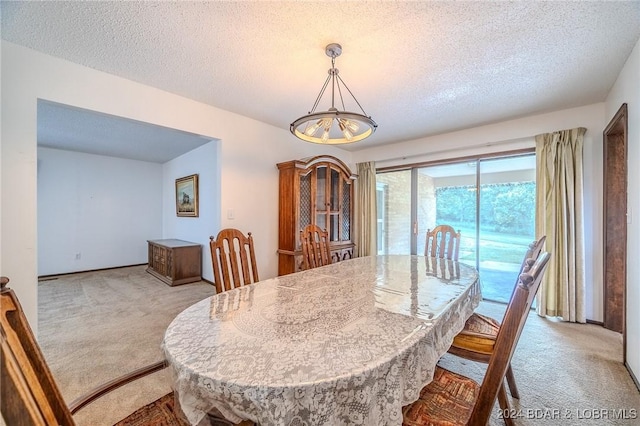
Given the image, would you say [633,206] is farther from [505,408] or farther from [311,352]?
[311,352]

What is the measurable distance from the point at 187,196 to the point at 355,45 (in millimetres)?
4274

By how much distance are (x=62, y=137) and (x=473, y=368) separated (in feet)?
19.7

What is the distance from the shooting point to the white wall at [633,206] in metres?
1.82

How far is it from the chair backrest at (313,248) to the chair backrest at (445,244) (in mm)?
1194

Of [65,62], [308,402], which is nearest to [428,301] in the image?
[308,402]

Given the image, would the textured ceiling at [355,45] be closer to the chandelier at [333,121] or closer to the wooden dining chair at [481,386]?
the chandelier at [333,121]

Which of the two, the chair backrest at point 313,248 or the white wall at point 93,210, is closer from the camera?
the chair backrest at point 313,248

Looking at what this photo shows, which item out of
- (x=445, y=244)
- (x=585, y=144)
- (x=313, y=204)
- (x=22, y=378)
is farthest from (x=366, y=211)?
(x=22, y=378)

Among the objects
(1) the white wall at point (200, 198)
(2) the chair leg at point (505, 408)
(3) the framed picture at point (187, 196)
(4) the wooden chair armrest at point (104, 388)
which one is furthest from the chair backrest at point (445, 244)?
(3) the framed picture at point (187, 196)

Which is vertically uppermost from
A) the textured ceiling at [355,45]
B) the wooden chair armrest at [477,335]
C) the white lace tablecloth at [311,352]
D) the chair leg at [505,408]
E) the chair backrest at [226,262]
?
the textured ceiling at [355,45]

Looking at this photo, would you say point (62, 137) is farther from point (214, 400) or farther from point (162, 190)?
point (214, 400)

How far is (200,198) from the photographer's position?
459 cm

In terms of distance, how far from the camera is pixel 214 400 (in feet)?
2.52

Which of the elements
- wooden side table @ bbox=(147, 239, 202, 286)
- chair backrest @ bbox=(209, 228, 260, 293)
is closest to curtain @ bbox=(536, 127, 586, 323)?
chair backrest @ bbox=(209, 228, 260, 293)
